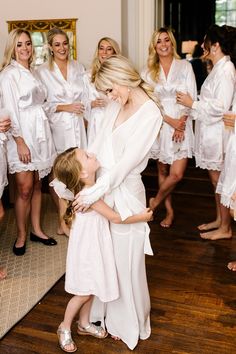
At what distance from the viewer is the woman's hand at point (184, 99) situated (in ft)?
10.8

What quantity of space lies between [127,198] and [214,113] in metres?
1.43

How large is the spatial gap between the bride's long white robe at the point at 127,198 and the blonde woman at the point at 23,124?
3.52ft

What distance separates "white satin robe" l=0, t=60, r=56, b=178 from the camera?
296 centimetres

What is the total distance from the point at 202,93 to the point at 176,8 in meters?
5.80

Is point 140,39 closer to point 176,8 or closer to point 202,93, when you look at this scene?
point 202,93

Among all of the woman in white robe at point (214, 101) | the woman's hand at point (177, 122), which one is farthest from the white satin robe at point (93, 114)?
the woman in white robe at point (214, 101)

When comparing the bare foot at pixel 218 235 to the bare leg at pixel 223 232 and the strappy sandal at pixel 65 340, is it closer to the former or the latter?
the bare leg at pixel 223 232

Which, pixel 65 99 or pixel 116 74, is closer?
pixel 116 74

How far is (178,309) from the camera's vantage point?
2.53m

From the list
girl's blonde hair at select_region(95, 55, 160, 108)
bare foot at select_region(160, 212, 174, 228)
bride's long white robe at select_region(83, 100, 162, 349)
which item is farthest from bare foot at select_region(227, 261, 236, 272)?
girl's blonde hair at select_region(95, 55, 160, 108)

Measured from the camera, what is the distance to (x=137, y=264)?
2119 millimetres

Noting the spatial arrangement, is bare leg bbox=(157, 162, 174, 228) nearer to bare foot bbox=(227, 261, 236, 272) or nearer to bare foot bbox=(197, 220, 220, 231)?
bare foot bbox=(197, 220, 220, 231)

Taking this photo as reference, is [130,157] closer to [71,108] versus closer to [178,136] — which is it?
[71,108]

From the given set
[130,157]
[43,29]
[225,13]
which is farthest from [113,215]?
[225,13]
